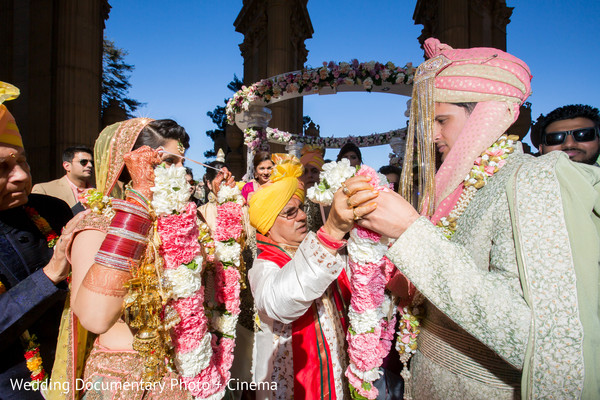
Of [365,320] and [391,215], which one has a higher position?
[391,215]

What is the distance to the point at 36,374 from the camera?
1.93 metres

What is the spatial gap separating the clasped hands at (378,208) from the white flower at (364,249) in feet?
0.77

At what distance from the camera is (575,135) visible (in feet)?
9.36

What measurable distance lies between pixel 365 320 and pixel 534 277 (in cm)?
92

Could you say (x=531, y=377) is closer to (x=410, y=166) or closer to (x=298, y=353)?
(x=410, y=166)

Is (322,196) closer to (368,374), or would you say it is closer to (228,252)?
(368,374)

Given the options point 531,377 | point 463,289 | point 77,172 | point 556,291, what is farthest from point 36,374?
point 77,172

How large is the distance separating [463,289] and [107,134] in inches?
79.6

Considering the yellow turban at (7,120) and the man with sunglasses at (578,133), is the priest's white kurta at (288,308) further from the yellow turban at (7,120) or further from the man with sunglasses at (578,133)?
the man with sunglasses at (578,133)

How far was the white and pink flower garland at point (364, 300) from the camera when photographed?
5.19ft

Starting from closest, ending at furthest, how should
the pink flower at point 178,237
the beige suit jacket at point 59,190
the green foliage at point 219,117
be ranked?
the pink flower at point 178,237
the beige suit jacket at point 59,190
the green foliage at point 219,117

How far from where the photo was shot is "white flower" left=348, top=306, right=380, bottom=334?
180cm

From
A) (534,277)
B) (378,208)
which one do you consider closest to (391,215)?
(378,208)

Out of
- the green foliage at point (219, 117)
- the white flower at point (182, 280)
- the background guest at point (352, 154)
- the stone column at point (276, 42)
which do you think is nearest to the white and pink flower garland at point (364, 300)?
the white flower at point (182, 280)
